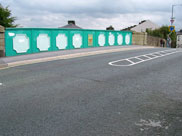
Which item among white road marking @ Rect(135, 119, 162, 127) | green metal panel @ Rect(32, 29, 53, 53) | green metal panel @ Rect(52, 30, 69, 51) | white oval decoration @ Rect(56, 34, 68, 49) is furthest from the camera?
white oval decoration @ Rect(56, 34, 68, 49)

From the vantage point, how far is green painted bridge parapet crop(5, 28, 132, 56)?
47.7 ft

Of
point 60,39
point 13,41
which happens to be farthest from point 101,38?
point 13,41

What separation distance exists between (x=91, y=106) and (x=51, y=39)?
44.5 feet

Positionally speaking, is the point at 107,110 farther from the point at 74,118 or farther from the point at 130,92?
the point at 130,92

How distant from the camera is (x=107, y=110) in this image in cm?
438

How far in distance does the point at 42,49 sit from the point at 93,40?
6.88m

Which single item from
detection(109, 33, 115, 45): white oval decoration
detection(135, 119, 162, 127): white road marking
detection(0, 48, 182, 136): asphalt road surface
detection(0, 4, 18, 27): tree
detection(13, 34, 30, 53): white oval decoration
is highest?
detection(0, 4, 18, 27): tree

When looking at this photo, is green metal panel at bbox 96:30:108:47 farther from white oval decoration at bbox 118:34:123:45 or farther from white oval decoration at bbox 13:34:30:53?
white oval decoration at bbox 13:34:30:53

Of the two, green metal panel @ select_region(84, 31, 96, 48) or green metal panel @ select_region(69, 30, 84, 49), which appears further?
green metal panel @ select_region(84, 31, 96, 48)

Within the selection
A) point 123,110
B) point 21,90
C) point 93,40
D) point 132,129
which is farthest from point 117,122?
point 93,40

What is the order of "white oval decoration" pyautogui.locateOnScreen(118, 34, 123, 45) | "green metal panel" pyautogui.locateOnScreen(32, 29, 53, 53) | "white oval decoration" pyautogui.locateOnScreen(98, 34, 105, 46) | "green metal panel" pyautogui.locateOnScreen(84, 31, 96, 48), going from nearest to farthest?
"green metal panel" pyautogui.locateOnScreen(32, 29, 53, 53) → "green metal panel" pyautogui.locateOnScreen(84, 31, 96, 48) → "white oval decoration" pyautogui.locateOnScreen(98, 34, 105, 46) → "white oval decoration" pyautogui.locateOnScreen(118, 34, 123, 45)

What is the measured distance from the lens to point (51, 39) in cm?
1734

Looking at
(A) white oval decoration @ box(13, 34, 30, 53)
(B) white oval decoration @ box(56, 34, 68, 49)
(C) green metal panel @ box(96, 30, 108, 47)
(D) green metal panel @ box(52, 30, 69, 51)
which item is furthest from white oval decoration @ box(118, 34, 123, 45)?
(A) white oval decoration @ box(13, 34, 30, 53)

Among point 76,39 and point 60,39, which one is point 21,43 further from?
point 76,39
